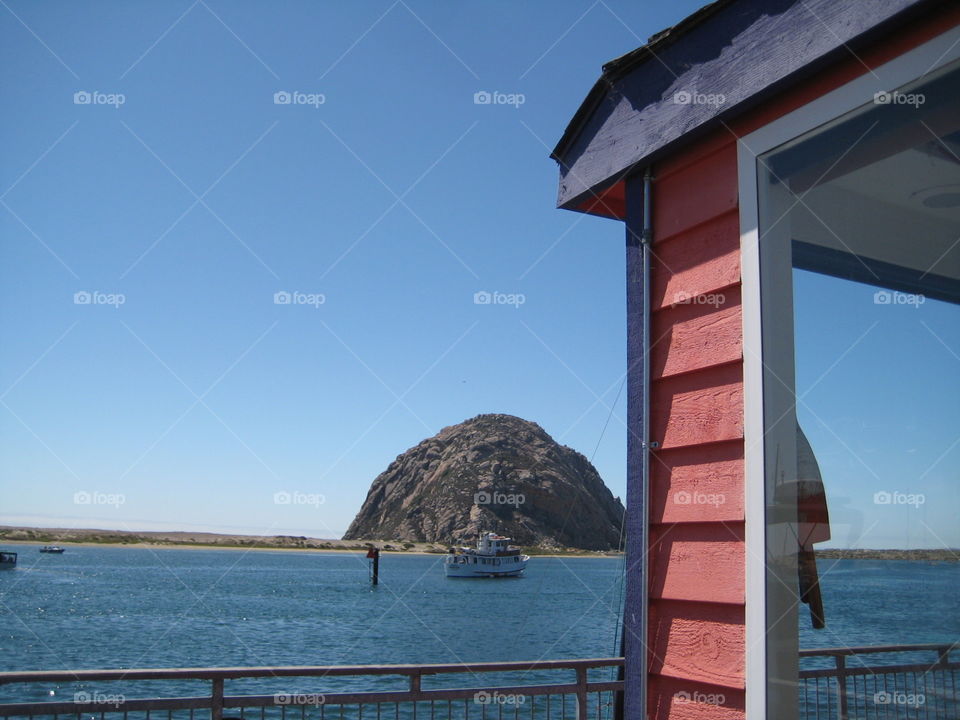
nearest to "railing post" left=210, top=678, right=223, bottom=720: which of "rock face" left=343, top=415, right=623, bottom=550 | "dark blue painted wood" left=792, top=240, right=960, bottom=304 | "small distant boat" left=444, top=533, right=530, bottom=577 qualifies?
"dark blue painted wood" left=792, top=240, right=960, bottom=304

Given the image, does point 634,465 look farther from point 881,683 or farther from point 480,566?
point 480,566

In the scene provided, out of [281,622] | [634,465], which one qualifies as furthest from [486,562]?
[634,465]

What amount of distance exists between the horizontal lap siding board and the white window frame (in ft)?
0.14

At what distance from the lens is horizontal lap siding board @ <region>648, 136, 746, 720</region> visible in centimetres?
278

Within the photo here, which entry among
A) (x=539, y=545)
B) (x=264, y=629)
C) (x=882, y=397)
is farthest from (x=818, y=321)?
(x=539, y=545)

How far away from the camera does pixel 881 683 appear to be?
8.04ft

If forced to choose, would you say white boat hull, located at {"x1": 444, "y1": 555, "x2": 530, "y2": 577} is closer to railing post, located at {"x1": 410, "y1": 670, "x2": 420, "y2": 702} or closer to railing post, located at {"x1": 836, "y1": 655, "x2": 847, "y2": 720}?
railing post, located at {"x1": 410, "y1": 670, "x2": 420, "y2": 702}

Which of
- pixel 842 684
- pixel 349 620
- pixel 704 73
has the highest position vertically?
pixel 704 73

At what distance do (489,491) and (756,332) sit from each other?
14421 cm

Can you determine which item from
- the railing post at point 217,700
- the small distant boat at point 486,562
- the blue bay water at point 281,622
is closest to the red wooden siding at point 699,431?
the railing post at point 217,700

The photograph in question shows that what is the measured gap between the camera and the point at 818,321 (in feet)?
8.68

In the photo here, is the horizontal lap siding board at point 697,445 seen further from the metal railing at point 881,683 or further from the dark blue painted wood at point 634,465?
the metal railing at point 881,683

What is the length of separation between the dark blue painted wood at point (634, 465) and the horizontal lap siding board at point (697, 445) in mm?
59

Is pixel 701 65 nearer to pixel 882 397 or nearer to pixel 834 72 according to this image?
pixel 834 72
